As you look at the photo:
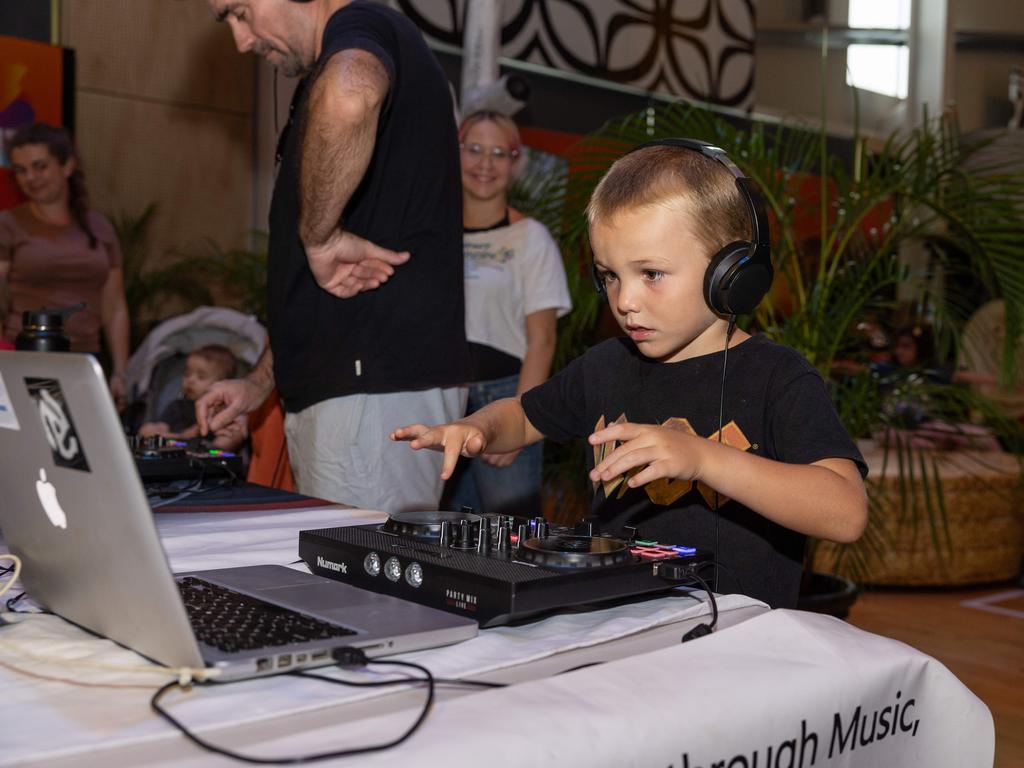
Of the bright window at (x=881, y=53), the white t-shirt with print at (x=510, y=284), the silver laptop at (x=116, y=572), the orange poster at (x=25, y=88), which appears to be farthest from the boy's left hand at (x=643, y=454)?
the bright window at (x=881, y=53)

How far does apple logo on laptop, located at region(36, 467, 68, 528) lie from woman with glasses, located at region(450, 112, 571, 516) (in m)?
1.97

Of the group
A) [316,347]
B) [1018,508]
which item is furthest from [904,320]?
[316,347]

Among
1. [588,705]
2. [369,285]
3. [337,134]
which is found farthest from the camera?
[369,285]

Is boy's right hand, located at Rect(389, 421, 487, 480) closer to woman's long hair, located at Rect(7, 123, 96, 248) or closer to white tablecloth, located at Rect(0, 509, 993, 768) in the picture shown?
white tablecloth, located at Rect(0, 509, 993, 768)

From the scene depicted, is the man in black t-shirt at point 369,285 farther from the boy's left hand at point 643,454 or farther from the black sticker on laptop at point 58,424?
the black sticker on laptop at point 58,424

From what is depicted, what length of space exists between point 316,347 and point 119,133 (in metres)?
3.54

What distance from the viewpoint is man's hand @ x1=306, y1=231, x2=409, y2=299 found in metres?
1.67

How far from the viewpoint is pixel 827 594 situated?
2.92 m

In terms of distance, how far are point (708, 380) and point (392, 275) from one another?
620 mm

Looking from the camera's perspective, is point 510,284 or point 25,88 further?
point 25,88

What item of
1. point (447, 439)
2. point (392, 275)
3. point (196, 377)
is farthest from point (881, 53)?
point (447, 439)

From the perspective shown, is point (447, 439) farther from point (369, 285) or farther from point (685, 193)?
point (369, 285)

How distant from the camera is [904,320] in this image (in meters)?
6.20

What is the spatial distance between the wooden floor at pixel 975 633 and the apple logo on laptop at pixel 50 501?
2.19m
